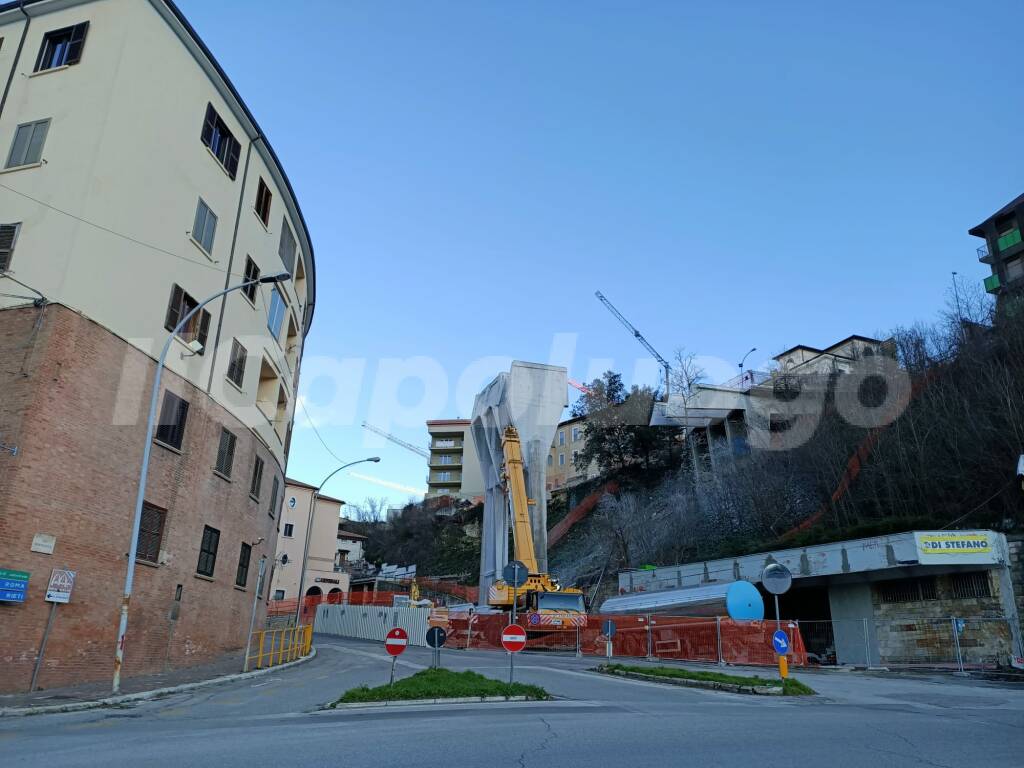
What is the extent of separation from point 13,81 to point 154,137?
170 inches

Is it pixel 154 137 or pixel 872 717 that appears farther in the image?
pixel 154 137

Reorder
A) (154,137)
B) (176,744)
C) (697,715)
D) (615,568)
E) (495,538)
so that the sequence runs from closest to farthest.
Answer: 1. (176,744)
2. (697,715)
3. (154,137)
4. (495,538)
5. (615,568)

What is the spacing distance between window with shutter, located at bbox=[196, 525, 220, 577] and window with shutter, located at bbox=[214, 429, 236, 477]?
6.06 ft

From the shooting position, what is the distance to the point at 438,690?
43.0 ft

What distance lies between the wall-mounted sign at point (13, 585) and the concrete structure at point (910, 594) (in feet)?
74.8

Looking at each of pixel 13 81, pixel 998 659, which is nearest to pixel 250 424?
pixel 13 81

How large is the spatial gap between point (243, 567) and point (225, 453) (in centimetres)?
475

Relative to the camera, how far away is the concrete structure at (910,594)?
77.7ft

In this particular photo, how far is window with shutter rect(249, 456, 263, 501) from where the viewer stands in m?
26.6

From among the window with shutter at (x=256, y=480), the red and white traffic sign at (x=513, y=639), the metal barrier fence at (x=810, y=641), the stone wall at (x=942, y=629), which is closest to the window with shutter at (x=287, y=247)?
the window with shutter at (x=256, y=480)

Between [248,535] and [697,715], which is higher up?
[248,535]

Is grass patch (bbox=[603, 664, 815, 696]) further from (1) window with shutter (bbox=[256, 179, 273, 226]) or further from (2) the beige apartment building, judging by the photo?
(2) the beige apartment building

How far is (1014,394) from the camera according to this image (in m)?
27.4

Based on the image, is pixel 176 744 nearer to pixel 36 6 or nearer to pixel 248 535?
pixel 248 535
